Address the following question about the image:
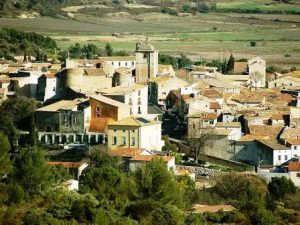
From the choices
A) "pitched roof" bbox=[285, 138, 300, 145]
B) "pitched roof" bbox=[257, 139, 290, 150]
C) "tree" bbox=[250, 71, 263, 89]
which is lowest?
"tree" bbox=[250, 71, 263, 89]

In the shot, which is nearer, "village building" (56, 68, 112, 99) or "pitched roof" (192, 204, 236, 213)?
"pitched roof" (192, 204, 236, 213)

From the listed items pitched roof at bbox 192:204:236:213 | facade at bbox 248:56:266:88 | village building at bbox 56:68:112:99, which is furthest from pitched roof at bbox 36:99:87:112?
facade at bbox 248:56:266:88

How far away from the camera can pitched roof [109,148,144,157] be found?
25.3 metres

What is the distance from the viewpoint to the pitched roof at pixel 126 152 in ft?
82.9

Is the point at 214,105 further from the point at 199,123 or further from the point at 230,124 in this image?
the point at 199,123

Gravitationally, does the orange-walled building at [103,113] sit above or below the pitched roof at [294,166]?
above

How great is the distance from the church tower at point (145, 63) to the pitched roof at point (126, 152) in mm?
9920

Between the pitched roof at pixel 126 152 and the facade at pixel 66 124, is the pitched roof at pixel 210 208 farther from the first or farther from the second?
the facade at pixel 66 124

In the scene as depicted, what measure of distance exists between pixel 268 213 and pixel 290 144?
9.19 m

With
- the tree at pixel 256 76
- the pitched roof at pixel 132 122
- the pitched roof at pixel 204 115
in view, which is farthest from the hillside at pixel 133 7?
the pitched roof at pixel 132 122

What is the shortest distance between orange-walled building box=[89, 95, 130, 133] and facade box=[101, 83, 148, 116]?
1172mm

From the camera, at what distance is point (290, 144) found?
27.4 metres

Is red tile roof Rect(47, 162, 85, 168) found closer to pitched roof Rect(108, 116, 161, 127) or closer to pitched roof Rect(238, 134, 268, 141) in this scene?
pitched roof Rect(108, 116, 161, 127)

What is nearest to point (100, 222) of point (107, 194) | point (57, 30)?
point (107, 194)
